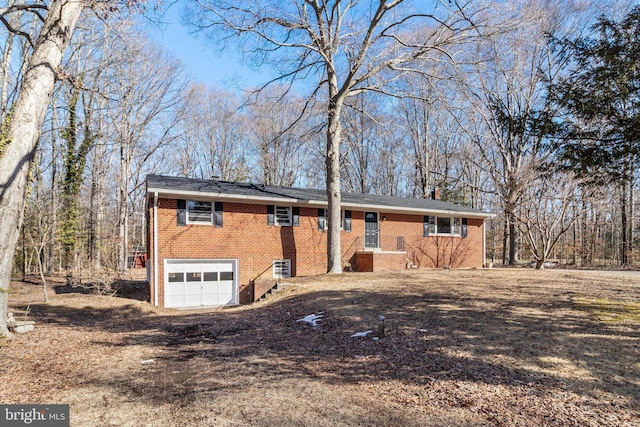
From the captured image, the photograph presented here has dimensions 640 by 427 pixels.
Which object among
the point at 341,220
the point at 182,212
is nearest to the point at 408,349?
the point at 182,212

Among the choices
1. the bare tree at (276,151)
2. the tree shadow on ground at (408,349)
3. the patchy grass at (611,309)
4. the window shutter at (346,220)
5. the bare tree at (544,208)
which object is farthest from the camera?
the bare tree at (276,151)

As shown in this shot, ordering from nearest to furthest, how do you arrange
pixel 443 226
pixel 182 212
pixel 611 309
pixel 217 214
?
1. pixel 611 309
2. pixel 182 212
3. pixel 217 214
4. pixel 443 226

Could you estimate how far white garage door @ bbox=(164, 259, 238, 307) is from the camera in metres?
14.2

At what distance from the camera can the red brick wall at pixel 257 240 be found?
14.1 metres

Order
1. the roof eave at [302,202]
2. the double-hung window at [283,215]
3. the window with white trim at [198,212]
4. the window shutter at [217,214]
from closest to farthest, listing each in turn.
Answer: the roof eave at [302,202] < the window with white trim at [198,212] < the window shutter at [217,214] < the double-hung window at [283,215]

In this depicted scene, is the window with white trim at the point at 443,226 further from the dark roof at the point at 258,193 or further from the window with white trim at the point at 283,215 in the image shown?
the window with white trim at the point at 283,215

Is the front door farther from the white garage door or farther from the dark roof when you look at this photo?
the white garage door

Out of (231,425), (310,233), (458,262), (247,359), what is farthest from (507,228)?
(231,425)

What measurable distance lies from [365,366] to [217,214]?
11.0 metres

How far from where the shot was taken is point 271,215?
16.2 m

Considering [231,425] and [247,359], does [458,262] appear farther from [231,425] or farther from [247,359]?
[231,425]

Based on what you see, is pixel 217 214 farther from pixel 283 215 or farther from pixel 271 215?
pixel 283 215

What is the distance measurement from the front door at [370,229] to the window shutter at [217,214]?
7034 mm

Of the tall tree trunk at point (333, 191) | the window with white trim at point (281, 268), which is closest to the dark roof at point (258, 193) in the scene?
the tall tree trunk at point (333, 191)
